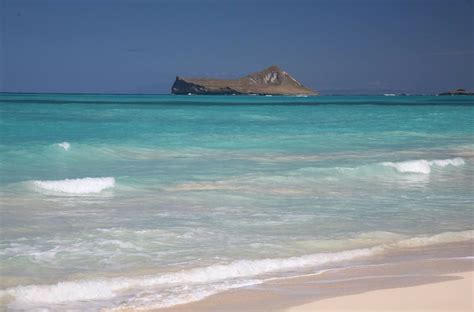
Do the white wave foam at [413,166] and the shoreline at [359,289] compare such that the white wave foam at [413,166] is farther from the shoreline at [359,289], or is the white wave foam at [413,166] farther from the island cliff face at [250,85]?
the island cliff face at [250,85]

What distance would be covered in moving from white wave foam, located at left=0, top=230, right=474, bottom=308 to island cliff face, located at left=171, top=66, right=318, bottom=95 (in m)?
161

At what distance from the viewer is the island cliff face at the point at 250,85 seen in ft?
556

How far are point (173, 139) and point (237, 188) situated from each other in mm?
12055

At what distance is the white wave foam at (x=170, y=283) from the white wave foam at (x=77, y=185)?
571 cm

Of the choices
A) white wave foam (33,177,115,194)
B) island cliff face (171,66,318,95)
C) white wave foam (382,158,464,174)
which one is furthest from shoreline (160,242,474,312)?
island cliff face (171,66,318,95)

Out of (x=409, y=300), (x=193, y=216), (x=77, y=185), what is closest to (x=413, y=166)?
(x=193, y=216)

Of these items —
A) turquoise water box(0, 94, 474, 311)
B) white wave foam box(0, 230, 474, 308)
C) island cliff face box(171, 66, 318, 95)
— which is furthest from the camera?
island cliff face box(171, 66, 318, 95)

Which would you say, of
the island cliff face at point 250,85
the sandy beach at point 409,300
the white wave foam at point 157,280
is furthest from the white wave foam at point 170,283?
the island cliff face at point 250,85

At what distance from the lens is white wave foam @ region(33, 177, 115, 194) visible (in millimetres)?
11477

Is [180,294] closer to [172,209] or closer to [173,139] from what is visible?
[172,209]

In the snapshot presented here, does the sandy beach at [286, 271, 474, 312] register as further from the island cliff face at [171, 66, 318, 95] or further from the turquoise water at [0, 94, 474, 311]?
the island cliff face at [171, 66, 318, 95]

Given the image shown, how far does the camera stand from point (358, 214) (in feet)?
31.5

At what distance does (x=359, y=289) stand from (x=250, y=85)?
17388 centimetres

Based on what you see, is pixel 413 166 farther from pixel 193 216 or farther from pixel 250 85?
pixel 250 85
